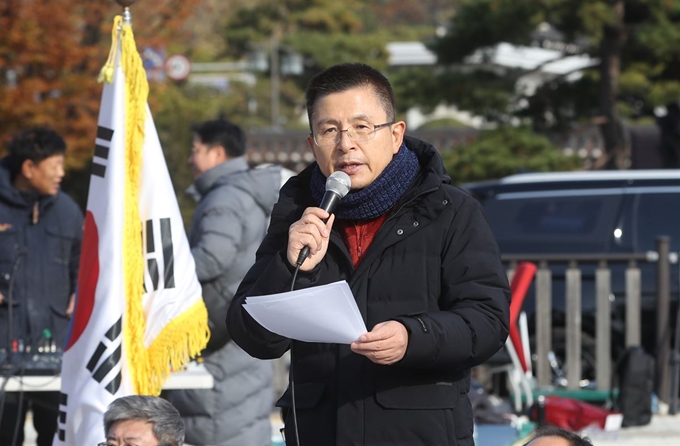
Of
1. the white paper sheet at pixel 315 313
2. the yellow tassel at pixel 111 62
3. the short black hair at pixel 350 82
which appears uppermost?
the yellow tassel at pixel 111 62

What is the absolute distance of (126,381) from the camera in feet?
16.3

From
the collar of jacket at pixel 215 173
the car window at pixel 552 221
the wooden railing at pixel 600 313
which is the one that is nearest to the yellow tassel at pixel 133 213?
the collar of jacket at pixel 215 173

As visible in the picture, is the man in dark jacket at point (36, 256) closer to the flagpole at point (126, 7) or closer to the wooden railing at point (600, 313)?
the flagpole at point (126, 7)

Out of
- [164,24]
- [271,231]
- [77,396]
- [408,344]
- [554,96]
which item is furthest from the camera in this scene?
[164,24]

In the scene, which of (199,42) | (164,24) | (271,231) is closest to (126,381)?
(271,231)

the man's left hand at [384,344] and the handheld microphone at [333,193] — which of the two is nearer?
the man's left hand at [384,344]

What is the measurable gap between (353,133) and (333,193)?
8.8 inches

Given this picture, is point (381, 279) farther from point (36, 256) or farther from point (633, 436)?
Answer: point (633, 436)

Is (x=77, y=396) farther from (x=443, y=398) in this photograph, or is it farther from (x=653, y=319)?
(x=653, y=319)

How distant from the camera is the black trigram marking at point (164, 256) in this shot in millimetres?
5133

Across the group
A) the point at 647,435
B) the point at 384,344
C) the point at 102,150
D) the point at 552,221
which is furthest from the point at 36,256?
the point at 552,221

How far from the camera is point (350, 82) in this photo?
126 inches

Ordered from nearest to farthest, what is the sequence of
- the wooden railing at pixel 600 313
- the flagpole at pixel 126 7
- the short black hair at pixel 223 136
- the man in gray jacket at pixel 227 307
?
the flagpole at pixel 126 7 < the man in gray jacket at pixel 227 307 < the short black hair at pixel 223 136 < the wooden railing at pixel 600 313

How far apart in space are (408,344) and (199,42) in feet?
200
